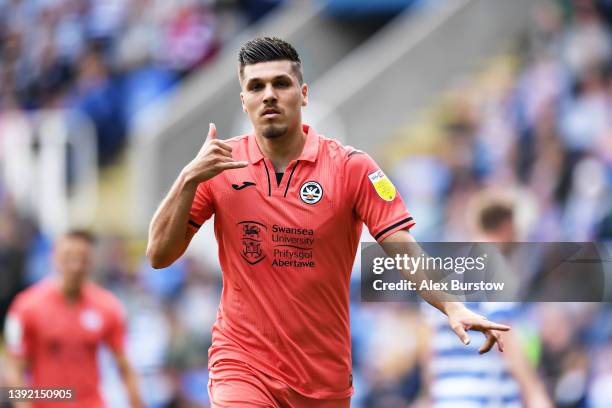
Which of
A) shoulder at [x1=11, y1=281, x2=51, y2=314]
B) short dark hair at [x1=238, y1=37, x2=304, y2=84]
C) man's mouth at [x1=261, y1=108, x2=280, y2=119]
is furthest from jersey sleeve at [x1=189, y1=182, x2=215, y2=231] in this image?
shoulder at [x1=11, y1=281, x2=51, y2=314]

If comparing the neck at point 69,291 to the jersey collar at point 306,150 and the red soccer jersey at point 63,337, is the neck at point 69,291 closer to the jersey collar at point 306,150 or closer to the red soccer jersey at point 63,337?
the red soccer jersey at point 63,337

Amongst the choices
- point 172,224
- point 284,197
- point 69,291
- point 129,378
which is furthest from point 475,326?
point 69,291

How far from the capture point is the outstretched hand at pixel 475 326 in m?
4.84

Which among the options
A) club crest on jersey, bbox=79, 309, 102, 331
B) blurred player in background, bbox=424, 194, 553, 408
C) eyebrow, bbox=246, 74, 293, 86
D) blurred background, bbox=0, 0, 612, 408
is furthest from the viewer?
blurred background, bbox=0, 0, 612, 408

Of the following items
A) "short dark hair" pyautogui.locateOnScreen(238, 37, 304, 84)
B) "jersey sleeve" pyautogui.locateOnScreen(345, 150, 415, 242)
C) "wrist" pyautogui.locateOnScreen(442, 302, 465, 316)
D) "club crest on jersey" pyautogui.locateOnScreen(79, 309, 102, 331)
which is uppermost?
"short dark hair" pyautogui.locateOnScreen(238, 37, 304, 84)

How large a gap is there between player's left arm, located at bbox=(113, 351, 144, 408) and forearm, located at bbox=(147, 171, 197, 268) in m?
3.29

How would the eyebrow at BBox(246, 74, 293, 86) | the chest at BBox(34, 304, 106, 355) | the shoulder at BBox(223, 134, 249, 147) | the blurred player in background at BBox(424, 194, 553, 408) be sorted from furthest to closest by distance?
the chest at BBox(34, 304, 106, 355)
the blurred player in background at BBox(424, 194, 553, 408)
the shoulder at BBox(223, 134, 249, 147)
the eyebrow at BBox(246, 74, 293, 86)

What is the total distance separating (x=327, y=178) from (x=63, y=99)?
11.1 metres

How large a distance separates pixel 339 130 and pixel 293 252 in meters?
8.13

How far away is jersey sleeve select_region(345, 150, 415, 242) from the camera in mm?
5203

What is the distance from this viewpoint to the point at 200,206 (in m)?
5.20

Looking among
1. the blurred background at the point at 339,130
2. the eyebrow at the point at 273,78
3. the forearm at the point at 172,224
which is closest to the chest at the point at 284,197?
the forearm at the point at 172,224

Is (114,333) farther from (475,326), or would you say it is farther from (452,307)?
(475,326)

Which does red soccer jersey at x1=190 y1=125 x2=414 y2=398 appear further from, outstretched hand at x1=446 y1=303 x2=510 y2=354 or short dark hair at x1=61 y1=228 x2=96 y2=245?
short dark hair at x1=61 y1=228 x2=96 y2=245
